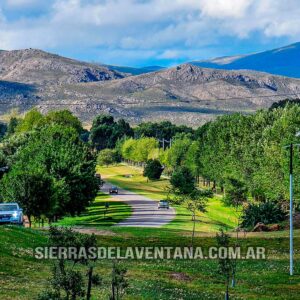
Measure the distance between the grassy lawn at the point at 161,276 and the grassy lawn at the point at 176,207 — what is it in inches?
432

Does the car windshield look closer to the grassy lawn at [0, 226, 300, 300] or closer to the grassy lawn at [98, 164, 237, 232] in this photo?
the grassy lawn at [0, 226, 300, 300]

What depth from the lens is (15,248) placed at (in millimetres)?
34562

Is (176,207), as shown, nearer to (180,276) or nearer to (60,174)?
(60,174)

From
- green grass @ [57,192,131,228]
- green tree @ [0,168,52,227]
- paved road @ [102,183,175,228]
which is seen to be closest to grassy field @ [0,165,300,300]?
green tree @ [0,168,52,227]

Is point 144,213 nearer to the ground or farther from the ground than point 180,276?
nearer to the ground

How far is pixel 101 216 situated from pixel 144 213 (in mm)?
7319

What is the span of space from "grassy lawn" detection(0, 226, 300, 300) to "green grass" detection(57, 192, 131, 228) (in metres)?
26.7

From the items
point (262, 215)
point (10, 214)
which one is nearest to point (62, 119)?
point (262, 215)

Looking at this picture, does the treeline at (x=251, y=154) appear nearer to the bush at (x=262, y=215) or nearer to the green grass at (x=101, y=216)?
the bush at (x=262, y=215)

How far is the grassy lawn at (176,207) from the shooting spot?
70875mm

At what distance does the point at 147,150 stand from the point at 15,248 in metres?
148

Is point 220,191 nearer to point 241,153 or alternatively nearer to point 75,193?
point 241,153

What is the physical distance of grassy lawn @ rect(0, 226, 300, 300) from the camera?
87.8 ft

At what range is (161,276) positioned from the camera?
3256cm
